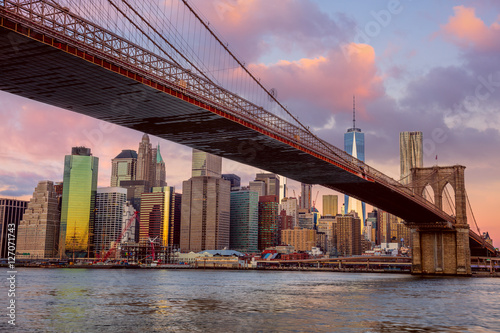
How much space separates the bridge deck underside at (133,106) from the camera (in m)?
31.7

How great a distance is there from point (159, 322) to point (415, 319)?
13.0 m

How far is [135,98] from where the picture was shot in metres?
38.5

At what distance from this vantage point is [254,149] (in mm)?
54000

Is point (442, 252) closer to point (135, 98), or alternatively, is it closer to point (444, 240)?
point (444, 240)

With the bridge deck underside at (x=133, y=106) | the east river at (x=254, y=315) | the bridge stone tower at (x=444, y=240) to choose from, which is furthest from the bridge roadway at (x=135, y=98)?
the bridge stone tower at (x=444, y=240)

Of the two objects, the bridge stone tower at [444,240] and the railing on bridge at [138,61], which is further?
the bridge stone tower at [444,240]

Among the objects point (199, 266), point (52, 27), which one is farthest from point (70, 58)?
point (199, 266)

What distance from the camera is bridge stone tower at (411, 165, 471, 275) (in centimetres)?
8675

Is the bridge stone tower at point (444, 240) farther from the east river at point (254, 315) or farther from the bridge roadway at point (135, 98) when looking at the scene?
the east river at point (254, 315)

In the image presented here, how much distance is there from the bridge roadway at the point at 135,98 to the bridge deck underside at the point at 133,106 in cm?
6

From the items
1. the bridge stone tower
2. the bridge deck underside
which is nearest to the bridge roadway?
the bridge deck underside

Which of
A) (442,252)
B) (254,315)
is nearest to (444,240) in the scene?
(442,252)

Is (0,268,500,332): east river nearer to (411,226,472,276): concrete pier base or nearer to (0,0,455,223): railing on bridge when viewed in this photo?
(0,0,455,223): railing on bridge

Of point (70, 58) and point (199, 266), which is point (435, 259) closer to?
point (70, 58)
